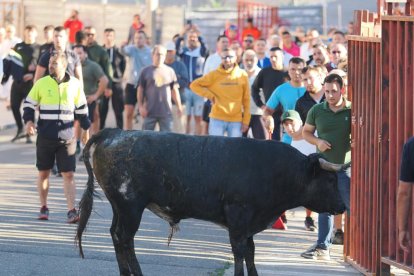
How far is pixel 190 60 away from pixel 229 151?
42.2ft

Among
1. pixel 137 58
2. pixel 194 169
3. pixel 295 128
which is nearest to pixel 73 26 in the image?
pixel 137 58

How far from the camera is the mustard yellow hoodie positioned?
16453 millimetres

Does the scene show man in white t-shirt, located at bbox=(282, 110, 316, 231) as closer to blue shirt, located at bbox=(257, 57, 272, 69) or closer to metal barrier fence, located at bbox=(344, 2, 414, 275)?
metal barrier fence, located at bbox=(344, 2, 414, 275)

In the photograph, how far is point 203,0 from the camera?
5825 centimetres

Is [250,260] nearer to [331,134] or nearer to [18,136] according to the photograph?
[331,134]

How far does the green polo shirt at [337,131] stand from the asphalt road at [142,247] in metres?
0.98

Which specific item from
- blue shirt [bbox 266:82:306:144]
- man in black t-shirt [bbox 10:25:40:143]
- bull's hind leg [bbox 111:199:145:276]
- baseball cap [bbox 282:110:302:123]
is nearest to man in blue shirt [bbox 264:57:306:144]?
blue shirt [bbox 266:82:306:144]

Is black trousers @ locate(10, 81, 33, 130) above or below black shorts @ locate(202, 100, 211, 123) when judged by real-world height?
above

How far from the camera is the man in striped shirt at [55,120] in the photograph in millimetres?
13617

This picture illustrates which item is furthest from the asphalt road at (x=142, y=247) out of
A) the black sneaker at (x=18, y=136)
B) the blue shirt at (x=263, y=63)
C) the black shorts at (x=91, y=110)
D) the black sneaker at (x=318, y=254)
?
the black sneaker at (x=18, y=136)

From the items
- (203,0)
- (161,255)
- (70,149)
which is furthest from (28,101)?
(203,0)

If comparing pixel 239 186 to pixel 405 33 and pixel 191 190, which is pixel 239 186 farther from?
pixel 405 33

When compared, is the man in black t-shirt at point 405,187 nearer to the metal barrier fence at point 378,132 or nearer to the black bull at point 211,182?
the metal barrier fence at point 378,132

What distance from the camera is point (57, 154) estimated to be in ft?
45.2
